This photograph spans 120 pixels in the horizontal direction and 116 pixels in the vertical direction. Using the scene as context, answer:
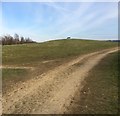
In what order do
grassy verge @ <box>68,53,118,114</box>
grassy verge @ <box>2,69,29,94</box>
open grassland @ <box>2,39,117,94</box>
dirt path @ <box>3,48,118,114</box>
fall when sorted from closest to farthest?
grassy verge @ <box>68,53,118,114</box> < dirt path @ <box>3,48,118,114</box> < grassy verge @ <box>2,69,29,94</box> < open grassland @ <box>2,39,117,94</box>

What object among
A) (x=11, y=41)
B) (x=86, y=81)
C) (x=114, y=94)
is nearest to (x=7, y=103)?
(x=114, y=94)

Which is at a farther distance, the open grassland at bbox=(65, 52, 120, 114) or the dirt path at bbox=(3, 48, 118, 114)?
the dirt path at bbox=(3, 48, 118, 114)

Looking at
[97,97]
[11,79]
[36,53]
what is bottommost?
[97,97]

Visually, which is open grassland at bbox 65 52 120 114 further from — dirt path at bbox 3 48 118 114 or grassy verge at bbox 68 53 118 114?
dirt path at bbox 3 48 118 114

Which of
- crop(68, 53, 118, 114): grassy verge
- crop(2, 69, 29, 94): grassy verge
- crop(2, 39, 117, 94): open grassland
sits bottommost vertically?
crop(68, 53, 118, 114): grassy verge

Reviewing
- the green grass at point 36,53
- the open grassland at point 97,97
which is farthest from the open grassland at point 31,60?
the open grassland at point 97,97

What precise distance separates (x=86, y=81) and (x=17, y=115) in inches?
242

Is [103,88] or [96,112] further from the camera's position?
[103,88]

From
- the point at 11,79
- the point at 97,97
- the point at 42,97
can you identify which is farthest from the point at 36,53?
the point at 97,97

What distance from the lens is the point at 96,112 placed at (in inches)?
341

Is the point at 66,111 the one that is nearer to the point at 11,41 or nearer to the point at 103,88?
the point at 103,88

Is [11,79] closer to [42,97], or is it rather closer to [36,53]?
[42,97]

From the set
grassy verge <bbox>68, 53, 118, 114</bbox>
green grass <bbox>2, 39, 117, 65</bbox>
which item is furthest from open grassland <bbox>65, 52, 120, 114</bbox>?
green grass <bbox>2, 39, 117, 65</bbox>

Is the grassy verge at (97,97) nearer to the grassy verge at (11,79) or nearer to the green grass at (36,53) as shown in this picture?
the grassy verge at (11,79)
